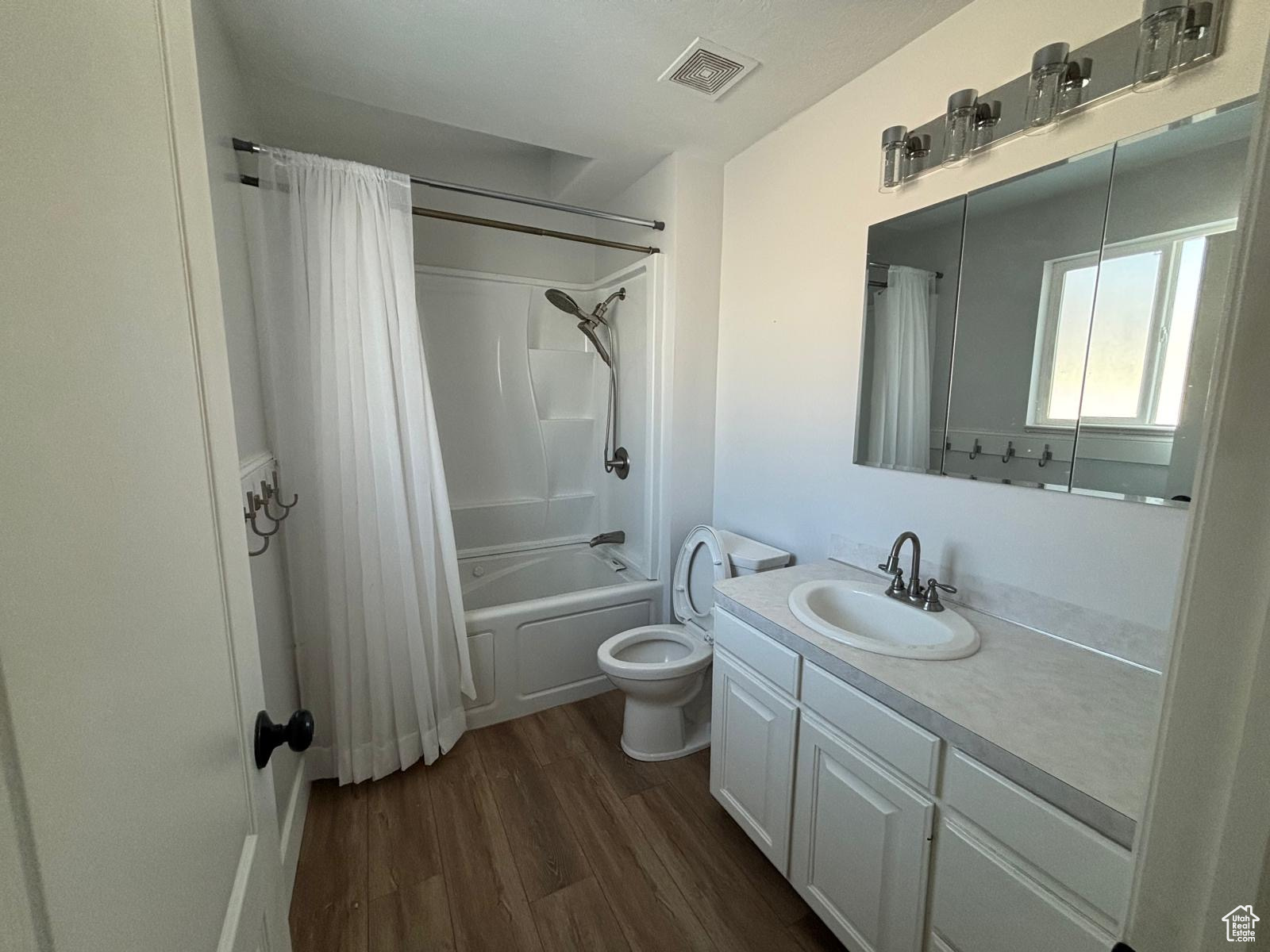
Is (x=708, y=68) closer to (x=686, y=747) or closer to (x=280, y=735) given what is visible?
(x=280, y=735)

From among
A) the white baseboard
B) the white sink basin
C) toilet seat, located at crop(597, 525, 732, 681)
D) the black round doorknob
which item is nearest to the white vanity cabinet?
the white sink basin

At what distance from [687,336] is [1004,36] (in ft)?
4.51

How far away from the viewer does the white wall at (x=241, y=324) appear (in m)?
1.30

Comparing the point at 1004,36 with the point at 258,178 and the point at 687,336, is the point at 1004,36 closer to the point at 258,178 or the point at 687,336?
the point at 687,336

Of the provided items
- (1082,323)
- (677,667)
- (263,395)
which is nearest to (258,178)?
(263,395)

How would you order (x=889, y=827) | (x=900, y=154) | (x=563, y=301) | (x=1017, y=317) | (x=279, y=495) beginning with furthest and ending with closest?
(x=563, y=301) < (x=279, y=495) < (x=900, y=154) < (x=1017, y=317) < (x=889, y=827)

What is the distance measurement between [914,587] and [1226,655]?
121cm

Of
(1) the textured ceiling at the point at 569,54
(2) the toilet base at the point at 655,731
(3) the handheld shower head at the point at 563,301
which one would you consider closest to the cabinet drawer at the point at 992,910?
(2) the toilet base at the point at 655,731

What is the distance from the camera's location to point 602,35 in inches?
59.9

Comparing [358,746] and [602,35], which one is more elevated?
[602,35]

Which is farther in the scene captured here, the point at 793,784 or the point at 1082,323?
the point at 793,784

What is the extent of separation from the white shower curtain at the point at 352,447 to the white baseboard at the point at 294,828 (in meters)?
0.13

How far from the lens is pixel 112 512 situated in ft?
1.22

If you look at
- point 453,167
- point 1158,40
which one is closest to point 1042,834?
point 1158,40
